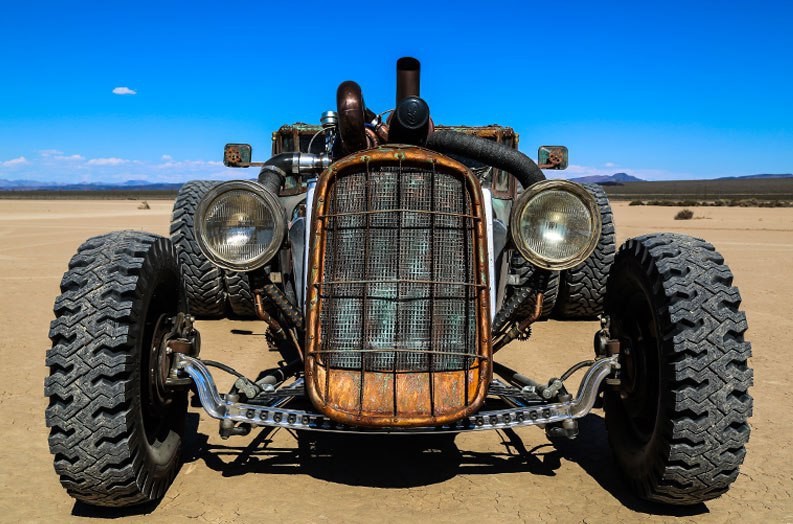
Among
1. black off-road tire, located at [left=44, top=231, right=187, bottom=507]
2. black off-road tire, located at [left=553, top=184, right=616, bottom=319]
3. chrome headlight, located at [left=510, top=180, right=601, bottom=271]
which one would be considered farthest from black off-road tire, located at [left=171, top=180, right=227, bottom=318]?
chrome headlight, located at [left=510, top=180, right=601, bottom=271]

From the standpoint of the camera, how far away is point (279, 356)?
5.96 metres

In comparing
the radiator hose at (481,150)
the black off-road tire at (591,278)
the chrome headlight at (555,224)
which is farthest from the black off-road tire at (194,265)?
the chrome headlight at (555,224)

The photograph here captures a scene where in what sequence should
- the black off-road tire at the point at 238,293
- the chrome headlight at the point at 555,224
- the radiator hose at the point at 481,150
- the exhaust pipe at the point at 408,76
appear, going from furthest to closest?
the black off-road tire at the point at 238,293 < the exhaust pipe at the point at 408,76 < the radiator hose at the point at 481,150 < the chrome headlight at the point at 555,224

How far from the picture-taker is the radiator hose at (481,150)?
378cm

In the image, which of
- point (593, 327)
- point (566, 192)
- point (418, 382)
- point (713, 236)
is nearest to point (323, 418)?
point (418, 382)

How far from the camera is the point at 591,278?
675 cm

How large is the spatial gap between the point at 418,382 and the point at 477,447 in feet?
3.83

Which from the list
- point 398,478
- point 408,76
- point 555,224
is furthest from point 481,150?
point 398,478

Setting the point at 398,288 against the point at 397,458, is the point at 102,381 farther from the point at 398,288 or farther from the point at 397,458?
the point at 397,458

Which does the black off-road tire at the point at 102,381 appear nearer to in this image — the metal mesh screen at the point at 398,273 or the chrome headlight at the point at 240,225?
the chrome headlight at the point at 240,225

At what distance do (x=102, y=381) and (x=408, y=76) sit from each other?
307cm

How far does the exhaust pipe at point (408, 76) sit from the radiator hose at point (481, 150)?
97 centimetres

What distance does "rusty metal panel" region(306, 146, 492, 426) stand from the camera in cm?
295

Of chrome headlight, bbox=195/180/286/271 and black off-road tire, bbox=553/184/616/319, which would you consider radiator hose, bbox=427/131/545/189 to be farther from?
black off-road tire, bbox=553/184/616/319
